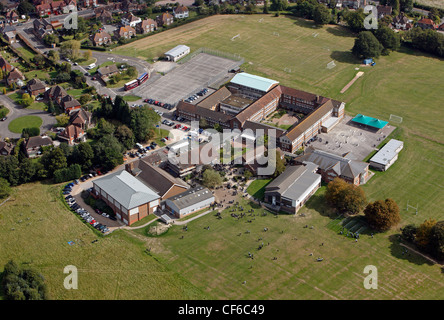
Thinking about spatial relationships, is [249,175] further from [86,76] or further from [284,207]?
[86,76]

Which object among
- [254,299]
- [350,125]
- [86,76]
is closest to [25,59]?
[86,76]

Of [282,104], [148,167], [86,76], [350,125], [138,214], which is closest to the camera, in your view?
[138,214]

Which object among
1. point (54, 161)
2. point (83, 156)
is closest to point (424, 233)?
point (83, 156)

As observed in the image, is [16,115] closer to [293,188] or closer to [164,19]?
[164,19]

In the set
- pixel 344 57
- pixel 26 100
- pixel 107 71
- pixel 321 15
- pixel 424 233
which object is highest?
pixel 321 15

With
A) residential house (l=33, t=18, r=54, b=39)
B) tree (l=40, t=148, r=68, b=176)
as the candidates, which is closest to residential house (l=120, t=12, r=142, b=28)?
residential house (l=33, t=18, r=54, b=39)

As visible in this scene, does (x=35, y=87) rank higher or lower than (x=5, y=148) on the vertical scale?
higher

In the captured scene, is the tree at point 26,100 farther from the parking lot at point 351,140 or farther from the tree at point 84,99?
the parking lot at point 351,140
